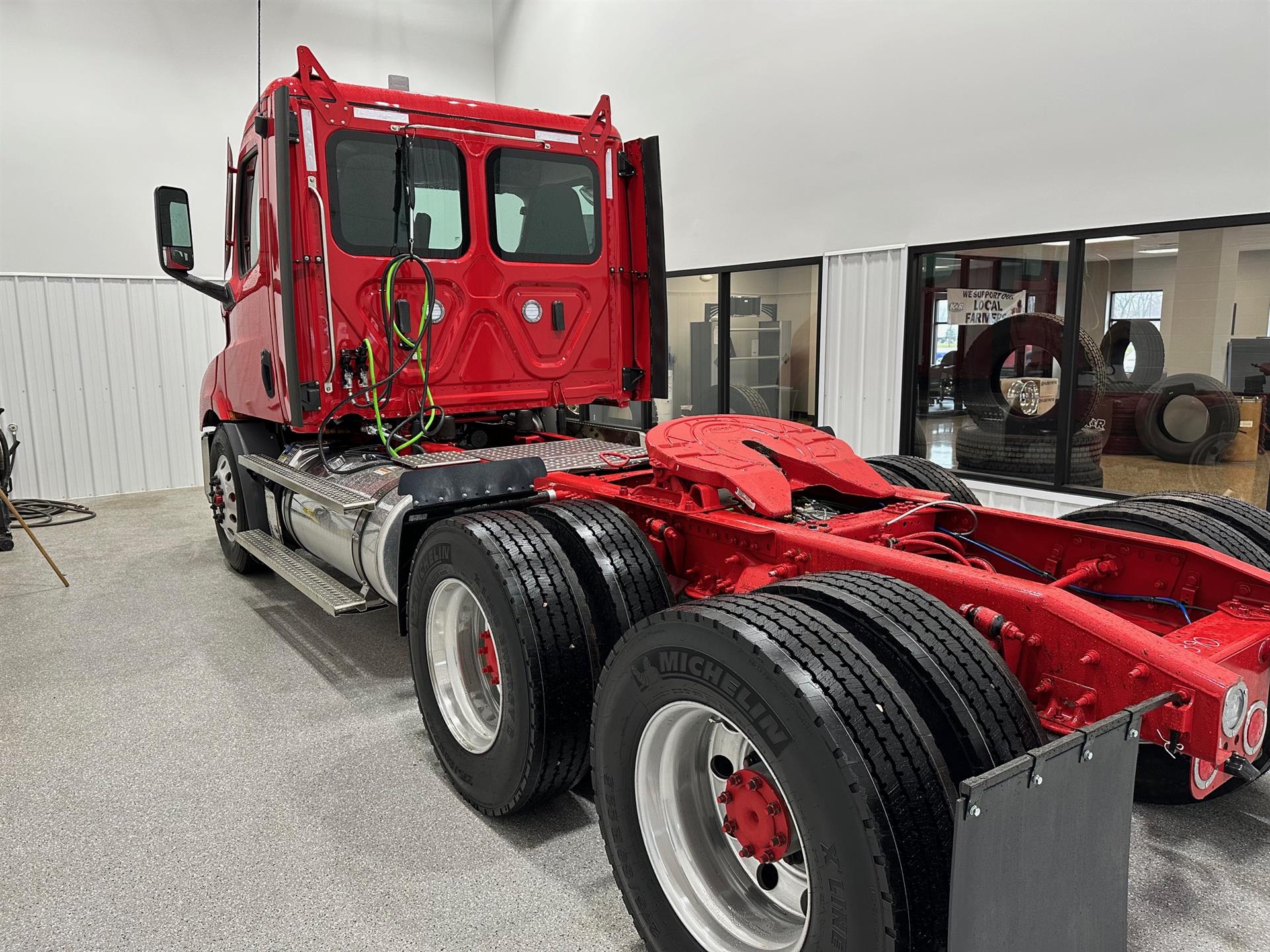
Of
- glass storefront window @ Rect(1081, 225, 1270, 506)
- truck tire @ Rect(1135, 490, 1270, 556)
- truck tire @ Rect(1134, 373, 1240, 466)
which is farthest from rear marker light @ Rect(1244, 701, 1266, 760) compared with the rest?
truck tire @ Rect(1134, 373, 1240, 466)

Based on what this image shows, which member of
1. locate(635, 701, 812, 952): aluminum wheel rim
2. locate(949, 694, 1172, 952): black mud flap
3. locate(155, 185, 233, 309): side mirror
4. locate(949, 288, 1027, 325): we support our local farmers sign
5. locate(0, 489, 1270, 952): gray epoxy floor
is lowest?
locate(0, 489, 1270, 952): gray epoxy floor

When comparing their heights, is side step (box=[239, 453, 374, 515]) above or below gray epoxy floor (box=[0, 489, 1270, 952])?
above

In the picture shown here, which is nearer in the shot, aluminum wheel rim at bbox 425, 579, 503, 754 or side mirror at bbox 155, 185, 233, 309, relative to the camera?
aluminum wheel rim at bbox 425, 579, 503, 754

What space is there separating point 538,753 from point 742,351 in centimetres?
652

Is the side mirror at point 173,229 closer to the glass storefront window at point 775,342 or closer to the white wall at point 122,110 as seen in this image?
the glass storefront window at point 775,342

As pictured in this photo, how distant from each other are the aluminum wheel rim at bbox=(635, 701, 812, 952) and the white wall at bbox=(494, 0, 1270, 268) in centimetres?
460

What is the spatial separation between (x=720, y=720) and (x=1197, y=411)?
15.8 feet

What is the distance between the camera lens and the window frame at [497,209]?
4.55 m

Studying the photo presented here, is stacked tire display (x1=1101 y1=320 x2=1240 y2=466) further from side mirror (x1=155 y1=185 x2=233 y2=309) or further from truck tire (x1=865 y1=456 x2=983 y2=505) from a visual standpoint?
Result: side mirror (x1=155 y1=185 x2=233 y2=309)

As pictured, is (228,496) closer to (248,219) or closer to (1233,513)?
(248,219)

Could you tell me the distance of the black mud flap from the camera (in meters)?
1.41

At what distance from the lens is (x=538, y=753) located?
2.62 meters

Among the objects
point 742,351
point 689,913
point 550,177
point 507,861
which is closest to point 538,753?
point 507,861

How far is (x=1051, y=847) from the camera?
155 centimetres
